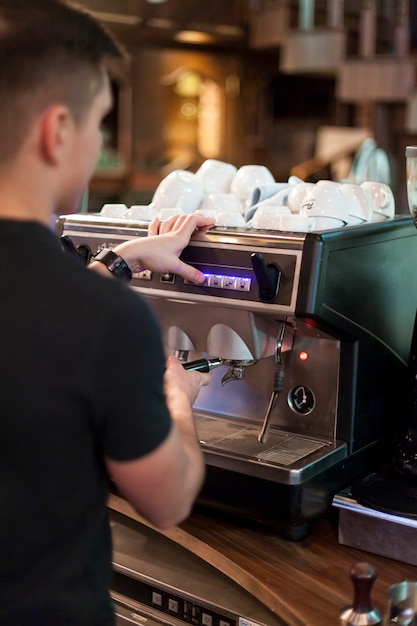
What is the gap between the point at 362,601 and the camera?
0.92m

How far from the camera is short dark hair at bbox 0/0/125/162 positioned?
2.18 ft

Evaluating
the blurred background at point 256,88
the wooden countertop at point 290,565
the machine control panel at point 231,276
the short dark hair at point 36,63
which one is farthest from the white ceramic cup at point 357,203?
the blurred background at point 256,88

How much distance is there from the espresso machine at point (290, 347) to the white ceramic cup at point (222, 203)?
0.16 meters

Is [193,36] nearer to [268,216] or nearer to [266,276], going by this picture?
[268,216]

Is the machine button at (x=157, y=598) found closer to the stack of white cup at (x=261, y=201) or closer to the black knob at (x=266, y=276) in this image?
the black knob at (x=266, y=276)

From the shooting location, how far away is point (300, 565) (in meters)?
1.13

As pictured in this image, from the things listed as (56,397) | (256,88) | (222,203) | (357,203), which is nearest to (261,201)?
(222,203)

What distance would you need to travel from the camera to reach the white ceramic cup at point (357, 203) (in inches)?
52.6

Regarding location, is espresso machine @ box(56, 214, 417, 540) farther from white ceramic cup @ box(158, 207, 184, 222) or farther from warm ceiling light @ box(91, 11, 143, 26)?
warm ceiling light @ box(91, 11, 143, 26)

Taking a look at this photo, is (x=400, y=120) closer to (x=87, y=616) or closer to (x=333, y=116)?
(x=333, y=116)

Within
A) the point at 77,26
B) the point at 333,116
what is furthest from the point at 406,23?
the point at 77,26

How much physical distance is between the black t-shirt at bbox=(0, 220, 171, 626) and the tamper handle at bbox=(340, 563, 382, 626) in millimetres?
350

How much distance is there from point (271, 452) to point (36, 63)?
0.73m

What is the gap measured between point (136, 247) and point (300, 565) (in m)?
0.52
